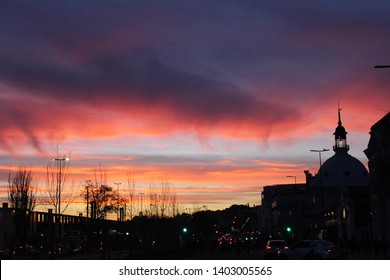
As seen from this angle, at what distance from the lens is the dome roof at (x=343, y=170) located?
172250 millimetres

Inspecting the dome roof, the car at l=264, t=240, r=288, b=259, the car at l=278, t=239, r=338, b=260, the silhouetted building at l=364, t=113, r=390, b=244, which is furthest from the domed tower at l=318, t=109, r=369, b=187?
the car at l=278, t=239, r=338, b=260

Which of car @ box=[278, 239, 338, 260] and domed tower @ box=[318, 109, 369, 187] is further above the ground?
domed tower @ box=[318, 109, 369, 187]

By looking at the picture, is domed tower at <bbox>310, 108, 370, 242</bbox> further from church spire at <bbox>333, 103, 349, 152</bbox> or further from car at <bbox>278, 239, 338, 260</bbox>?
car at <bbox>278, 239, 338, 260</bbox>

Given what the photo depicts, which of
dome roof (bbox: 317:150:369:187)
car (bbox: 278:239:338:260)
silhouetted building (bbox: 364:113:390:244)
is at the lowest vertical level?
car (bbox: 278:239:338:260)

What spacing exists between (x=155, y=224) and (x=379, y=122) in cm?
3394

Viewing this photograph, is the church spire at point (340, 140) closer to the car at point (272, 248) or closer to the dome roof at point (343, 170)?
the dome roof at point (343, 170)

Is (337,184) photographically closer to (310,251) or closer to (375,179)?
(375,179)

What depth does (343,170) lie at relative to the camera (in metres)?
175

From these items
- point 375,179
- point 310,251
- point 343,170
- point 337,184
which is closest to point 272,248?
point 310,251

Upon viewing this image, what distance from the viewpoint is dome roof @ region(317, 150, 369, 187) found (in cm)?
17225
